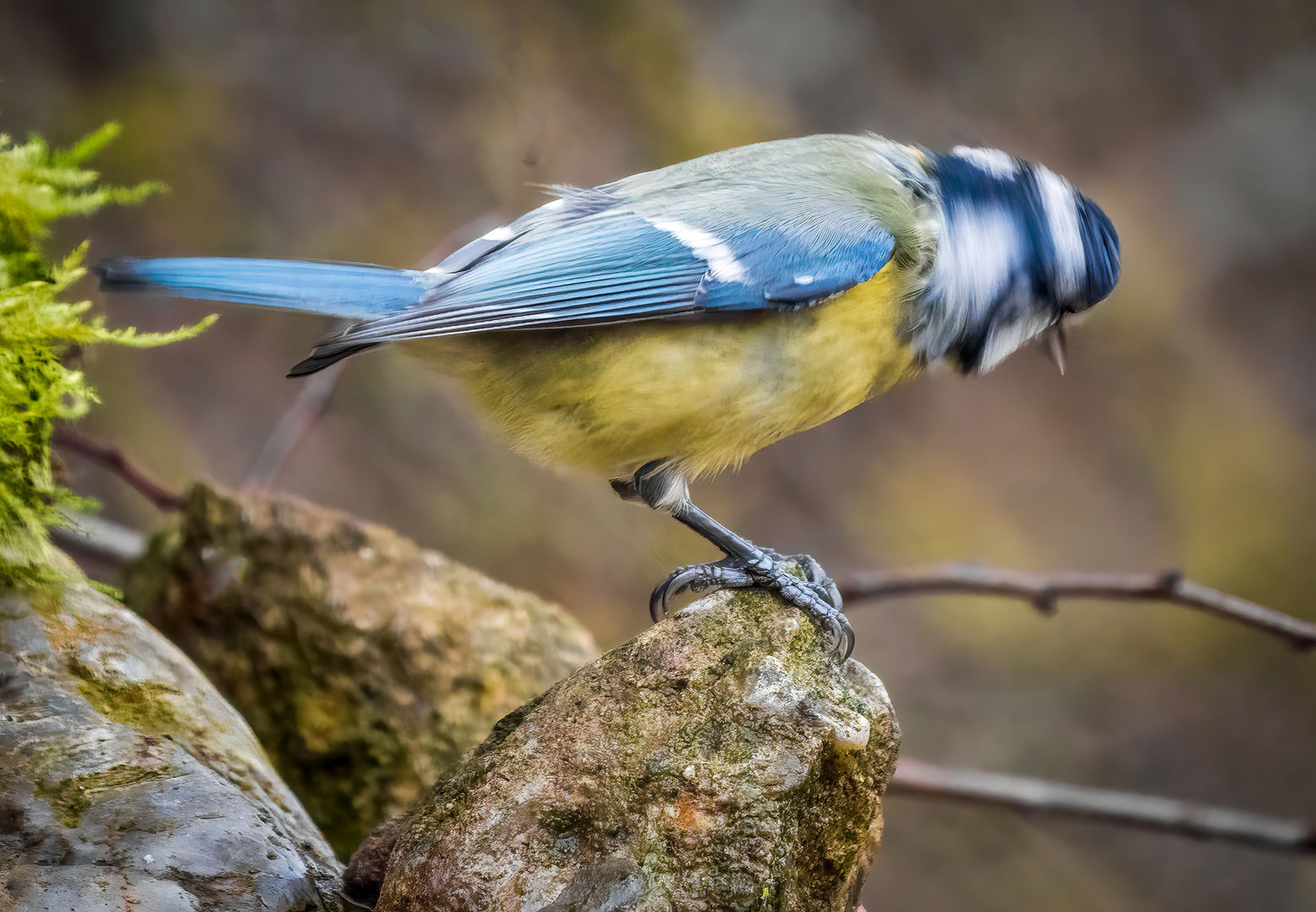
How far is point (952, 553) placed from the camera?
3.59 metres

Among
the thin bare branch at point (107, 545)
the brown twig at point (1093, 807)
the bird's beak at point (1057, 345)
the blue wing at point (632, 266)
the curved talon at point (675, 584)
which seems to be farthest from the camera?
the thin bare branch at point (107, 545)

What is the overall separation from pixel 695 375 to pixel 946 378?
2.06m

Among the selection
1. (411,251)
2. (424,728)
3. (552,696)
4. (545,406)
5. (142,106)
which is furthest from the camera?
(411,251)

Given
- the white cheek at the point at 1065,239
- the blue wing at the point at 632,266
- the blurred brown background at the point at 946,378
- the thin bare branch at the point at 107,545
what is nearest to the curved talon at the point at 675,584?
the blue wing at the point at 632,266

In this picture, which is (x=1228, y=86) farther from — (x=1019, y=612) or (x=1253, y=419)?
(x=1019, y=612)

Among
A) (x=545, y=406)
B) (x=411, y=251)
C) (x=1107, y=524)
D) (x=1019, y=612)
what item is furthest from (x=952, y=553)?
(x=545, y=406)

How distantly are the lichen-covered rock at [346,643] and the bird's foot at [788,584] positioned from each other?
45 cm

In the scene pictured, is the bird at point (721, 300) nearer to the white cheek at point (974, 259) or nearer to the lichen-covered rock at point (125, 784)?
the white cheek at point (974, 259)

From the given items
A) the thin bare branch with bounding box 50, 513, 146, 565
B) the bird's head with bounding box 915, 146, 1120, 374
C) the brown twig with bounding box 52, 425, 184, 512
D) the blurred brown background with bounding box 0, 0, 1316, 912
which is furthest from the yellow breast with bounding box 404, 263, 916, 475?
the blurred brown background with bounding box 0, 0, 1316, 912

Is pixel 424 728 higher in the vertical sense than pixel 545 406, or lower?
lower

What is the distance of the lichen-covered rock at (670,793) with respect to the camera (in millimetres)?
1049

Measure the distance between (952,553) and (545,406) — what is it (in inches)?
94.9

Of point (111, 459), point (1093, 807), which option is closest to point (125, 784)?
point (111, 459)

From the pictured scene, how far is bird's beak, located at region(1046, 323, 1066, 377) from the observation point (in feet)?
5.98
